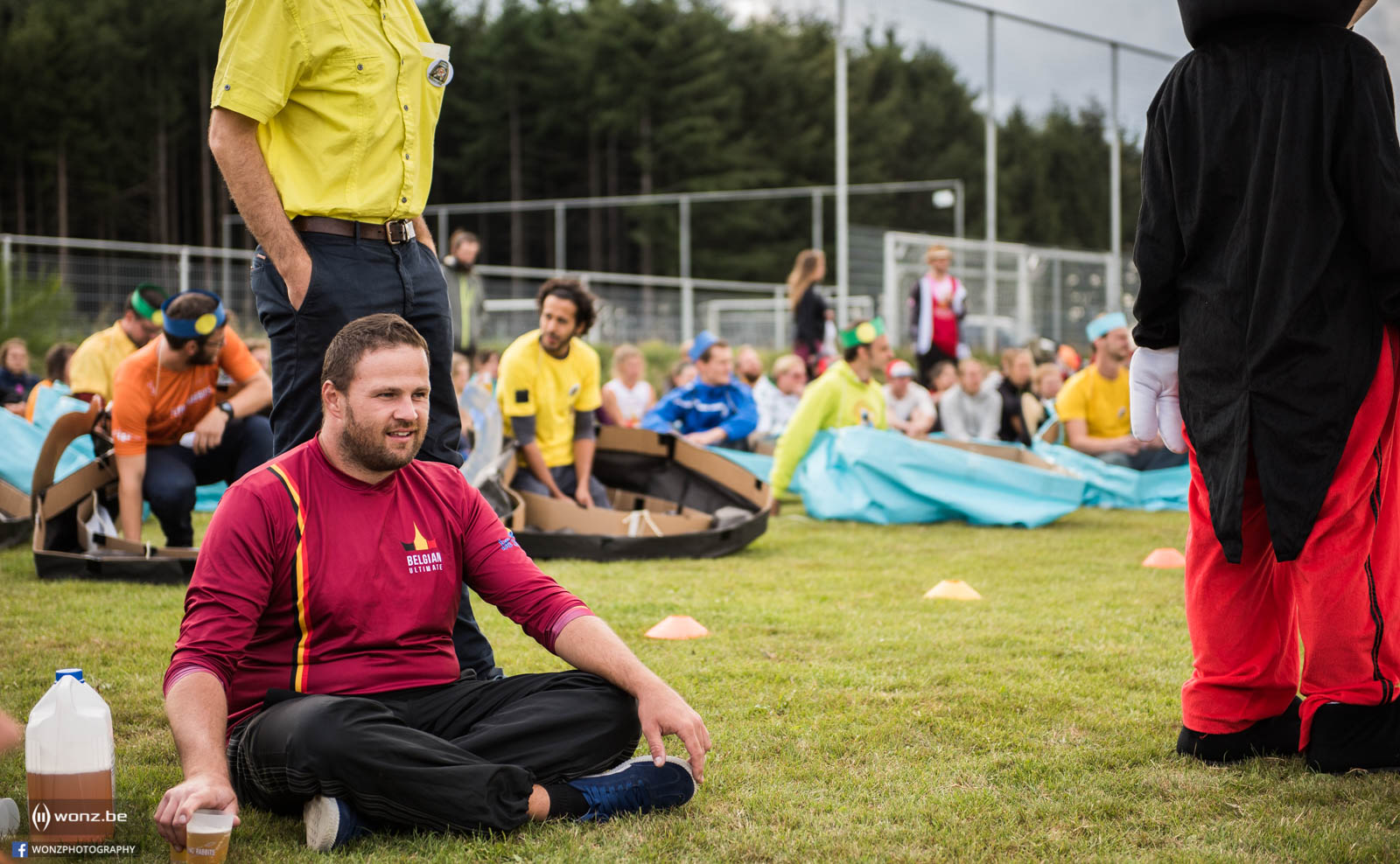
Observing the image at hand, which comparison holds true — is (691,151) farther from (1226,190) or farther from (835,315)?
(1226,190)

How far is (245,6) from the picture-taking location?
133 inches

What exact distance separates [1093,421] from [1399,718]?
23.1 feet

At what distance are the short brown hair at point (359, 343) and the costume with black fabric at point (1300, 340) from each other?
201 cm

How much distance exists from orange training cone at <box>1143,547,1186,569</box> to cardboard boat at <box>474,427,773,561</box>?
215 centimetres

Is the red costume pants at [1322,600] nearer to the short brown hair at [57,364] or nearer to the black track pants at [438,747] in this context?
the black track pants at [438,747]

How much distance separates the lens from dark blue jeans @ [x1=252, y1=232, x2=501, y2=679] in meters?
3.42

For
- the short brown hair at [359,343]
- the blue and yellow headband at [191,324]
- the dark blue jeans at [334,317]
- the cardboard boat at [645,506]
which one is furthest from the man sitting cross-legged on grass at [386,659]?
the cardboard boat at [645,506]

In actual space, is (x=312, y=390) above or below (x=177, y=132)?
below

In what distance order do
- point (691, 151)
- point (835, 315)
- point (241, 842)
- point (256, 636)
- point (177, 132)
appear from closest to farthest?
point (241, 842), point (256, 636), point (835, 315), point (177, 132), point (691, 151)

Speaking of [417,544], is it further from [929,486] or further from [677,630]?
[929,486]

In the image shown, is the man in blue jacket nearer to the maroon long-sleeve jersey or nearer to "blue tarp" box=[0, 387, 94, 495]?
"blue tarp" box=[0, 387, 94, 495]

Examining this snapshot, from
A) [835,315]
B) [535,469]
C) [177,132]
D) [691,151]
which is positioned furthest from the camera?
[691,151]

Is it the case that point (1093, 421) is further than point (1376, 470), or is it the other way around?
point (1093, 421)

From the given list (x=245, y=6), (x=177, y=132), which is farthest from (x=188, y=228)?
(x=245, y=6)
